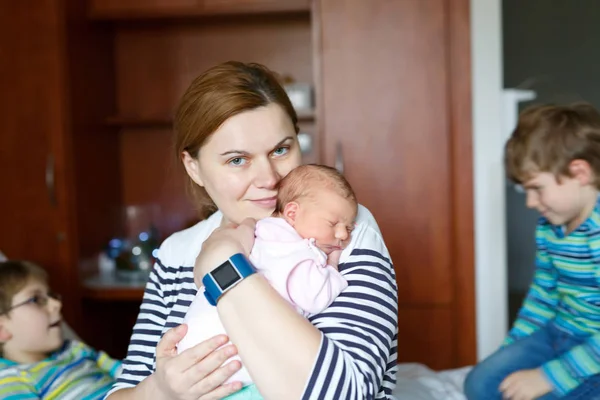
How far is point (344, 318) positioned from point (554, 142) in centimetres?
98

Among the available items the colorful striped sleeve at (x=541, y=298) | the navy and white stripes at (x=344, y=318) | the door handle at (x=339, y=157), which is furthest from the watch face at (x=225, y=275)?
the door handle at (x=339, y=157)

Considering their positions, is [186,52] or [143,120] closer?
[143,120]

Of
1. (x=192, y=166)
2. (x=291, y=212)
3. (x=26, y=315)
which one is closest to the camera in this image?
(x=291, y=212)

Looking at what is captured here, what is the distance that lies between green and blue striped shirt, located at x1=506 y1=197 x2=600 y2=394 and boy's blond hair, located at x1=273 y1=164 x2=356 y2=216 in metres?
0.80

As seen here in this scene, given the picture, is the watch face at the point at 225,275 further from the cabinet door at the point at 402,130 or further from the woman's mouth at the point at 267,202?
the cabinet door at the point at 402,130

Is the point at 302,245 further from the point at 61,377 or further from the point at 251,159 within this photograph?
the point at 61,377

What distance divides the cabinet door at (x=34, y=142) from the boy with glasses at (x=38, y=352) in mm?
914

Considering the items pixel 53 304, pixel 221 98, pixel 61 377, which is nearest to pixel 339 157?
pixel 53 304

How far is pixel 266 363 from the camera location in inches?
40.1

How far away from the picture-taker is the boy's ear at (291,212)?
1216mm

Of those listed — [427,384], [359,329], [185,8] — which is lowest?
[427,384]

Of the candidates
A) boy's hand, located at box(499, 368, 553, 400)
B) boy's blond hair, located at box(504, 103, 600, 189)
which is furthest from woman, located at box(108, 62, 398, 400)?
boy's blond hair, located at box(504, 103, 600, 189)

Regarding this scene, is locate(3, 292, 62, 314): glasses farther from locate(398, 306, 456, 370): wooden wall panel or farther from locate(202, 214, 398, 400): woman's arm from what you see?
locate(398, 306, 456, 370): wooden wall panel

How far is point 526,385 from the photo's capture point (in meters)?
1.69
